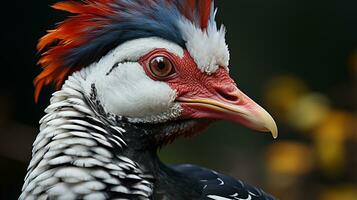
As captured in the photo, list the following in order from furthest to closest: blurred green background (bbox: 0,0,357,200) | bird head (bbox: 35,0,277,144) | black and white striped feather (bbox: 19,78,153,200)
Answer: blurred green background (bbox: 0,0,357,200) < bird head (bbox: 35,0,277,144) < black and white striped feather (bbox: 19,78,153,200)

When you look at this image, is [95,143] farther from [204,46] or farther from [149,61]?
[204,46]

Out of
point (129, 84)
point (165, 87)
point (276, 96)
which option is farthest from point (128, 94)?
point (276, 96)

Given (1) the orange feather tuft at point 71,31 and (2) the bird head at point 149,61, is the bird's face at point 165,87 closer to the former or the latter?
(2) the bird head at point 149,61

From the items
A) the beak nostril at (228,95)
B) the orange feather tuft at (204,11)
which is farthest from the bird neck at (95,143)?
the orange feather tuft at (204,11)

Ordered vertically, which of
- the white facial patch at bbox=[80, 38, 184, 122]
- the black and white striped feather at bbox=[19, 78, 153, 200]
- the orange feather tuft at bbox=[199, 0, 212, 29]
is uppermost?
the orange feather tuft at bbox=[199, 0, 212, 29]

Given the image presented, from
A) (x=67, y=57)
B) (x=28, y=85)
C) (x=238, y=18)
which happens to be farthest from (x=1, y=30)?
(x=67, y=57)

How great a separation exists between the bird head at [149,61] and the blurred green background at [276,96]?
92.9 inches

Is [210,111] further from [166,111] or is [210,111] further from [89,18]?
[89,18]

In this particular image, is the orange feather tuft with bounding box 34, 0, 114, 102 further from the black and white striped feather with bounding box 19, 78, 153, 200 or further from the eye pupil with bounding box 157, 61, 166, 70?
the eye pupil with bounding box 157, 61, 166, 70

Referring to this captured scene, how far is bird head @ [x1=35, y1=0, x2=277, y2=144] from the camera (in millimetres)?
3160

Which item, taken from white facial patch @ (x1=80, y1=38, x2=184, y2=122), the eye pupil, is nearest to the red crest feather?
white facial patch @ (x1=80, y1=38, x2=184, y2=122)

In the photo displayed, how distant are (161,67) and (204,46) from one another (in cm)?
19

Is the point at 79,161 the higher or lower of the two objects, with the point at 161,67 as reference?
lower

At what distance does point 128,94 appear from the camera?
3.16 meters
